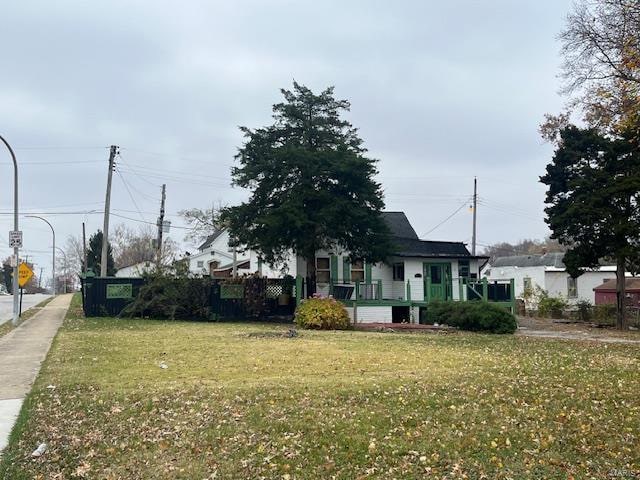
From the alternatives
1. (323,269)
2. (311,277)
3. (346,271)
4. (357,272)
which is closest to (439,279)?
(357,272)

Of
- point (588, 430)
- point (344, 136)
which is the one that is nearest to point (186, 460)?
point (588, 430)

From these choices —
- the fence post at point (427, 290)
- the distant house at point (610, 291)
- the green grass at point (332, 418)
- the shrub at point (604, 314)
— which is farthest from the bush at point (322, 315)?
the distant house at point (610, 291)

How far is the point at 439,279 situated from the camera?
2755cm

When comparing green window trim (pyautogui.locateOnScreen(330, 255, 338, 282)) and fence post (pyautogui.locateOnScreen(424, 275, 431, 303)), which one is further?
green window trim (pyautogui.locateOnScreen(330, 255, 338, 282))

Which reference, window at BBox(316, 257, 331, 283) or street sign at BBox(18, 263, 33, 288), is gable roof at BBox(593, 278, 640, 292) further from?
street sign at BBox(18, 263, 33, 288)

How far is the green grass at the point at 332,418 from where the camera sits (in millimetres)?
5141

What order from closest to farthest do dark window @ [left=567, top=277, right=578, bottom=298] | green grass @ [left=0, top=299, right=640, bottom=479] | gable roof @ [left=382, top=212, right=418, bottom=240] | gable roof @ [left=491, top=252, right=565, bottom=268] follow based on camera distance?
green grass @ [left=0, top=299, right=640, bottom=479]
gable roof @ [left=382, top=212, right=418, bottom=240]
dark window @ [left=567, top=277, right=578, bottom=298]
gable roof @ [left=491, top=252, right=565, bottom=268]

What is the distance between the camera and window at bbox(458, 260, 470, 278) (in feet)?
91.5

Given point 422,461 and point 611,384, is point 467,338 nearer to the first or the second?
point 611,384

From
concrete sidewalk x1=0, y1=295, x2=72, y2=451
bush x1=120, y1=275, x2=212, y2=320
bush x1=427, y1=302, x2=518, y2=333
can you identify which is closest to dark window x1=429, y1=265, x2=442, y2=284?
bush x1=427, y1=302, x2=518, y2=333

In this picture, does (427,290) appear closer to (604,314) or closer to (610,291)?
(604,314)

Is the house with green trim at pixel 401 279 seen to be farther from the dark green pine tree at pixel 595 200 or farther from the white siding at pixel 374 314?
the dark green pine tree at pixel 595 200

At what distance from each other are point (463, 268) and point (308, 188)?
32.0 ft

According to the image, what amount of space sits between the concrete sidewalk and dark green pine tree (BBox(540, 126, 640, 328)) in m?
19.1
